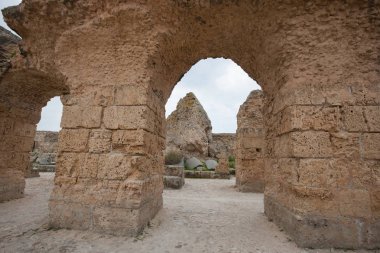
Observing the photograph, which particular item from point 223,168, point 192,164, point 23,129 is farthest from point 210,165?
point 23,129

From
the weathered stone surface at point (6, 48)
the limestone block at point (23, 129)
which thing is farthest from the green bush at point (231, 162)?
the weathered stone surface at point (6, 48)

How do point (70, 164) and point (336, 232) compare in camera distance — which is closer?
point (336, 232)

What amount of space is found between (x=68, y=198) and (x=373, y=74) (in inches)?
154

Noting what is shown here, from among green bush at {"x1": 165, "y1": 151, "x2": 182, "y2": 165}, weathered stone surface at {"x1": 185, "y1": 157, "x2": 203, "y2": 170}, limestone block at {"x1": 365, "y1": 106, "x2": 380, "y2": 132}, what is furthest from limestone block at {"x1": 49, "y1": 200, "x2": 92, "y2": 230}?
weathered stone surface at {"x1": 185, "y1": 157, "x2": 203, "y2": 170}

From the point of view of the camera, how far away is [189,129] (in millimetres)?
14055

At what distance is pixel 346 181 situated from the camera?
242 cm

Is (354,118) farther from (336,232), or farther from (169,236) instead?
(169,236)

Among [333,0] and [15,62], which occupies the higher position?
[333,0]

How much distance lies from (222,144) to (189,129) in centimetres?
272

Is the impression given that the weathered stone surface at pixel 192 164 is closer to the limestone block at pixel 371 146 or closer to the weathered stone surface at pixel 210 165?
the weathered stone surface at pixel 210 165

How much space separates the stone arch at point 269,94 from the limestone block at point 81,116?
0.01 m

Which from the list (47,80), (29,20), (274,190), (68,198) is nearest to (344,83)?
(274,190)

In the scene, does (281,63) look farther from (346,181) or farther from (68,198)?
(68,198)

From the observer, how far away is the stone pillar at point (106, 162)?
2.66 metres
